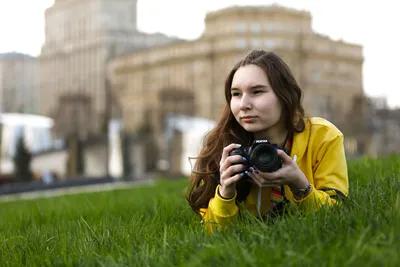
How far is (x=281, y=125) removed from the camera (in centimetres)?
239

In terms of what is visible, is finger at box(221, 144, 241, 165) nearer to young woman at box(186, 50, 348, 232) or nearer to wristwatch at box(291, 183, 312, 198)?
young woman at box(186, 50, 348, 232)

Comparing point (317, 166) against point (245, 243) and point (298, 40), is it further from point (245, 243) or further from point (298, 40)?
point (298, 40)

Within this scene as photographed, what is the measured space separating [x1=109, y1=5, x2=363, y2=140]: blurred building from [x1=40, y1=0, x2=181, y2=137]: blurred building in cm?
1357

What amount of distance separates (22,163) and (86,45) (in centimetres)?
6257

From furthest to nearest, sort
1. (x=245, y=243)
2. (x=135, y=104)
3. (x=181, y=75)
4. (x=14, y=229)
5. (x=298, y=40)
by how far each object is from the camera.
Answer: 1. (x=135, y=104)
2. (x=181, y=75)
3. (x=298, y=40)
4. (x=14, y=229)
5. (x=245, y=243)

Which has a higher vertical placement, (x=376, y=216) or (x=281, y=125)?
(x=281, y=125)

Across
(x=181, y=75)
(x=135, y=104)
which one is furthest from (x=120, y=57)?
(x=181, y=75)

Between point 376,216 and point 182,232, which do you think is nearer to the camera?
point 376,216

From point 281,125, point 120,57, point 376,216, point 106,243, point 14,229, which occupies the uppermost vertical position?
point 120,57

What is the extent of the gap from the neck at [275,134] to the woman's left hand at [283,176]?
0.34 meters

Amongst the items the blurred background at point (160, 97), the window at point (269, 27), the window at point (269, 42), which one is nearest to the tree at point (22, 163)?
the blurred background at point (160, 97)

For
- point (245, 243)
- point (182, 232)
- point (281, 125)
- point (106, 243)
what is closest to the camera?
point (245, 243)

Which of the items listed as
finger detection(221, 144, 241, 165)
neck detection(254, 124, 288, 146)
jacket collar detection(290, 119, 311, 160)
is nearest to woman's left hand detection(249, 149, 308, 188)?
finger detection(221, 144, 241, 165)

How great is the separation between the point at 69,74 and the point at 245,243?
303ft
